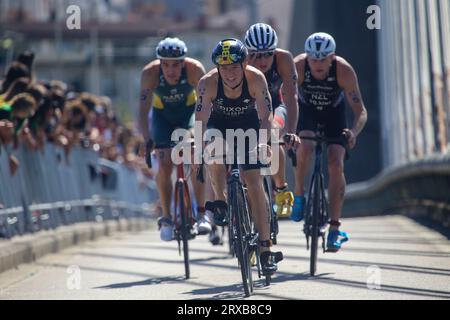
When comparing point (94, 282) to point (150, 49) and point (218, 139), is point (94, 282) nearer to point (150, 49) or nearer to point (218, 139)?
point (218, 139)

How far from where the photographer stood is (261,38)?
12.3 metres

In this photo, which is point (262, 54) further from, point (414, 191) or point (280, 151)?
point (414, 191)

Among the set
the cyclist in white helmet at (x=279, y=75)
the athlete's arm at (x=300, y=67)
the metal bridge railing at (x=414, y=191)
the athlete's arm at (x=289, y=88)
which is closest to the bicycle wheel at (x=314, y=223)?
the cyclist in white helmet at (x=279, y=75)

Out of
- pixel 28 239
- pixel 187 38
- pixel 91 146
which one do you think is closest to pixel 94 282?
pixel 28 239

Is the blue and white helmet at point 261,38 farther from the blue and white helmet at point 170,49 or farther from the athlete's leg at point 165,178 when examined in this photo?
the athlete's leg at point 165,178

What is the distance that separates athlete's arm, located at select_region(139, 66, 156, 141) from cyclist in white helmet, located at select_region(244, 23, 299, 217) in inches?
52.1

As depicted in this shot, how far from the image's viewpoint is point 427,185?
21391 millimetres

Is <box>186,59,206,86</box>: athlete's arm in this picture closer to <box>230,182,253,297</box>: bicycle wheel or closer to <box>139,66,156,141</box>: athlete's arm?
<box>139,66,156,141</box>: athlete's arm

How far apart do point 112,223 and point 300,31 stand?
3477 cm

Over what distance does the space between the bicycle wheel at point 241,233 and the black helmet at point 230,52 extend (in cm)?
97

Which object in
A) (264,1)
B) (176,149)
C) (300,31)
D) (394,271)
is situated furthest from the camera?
(264,1)

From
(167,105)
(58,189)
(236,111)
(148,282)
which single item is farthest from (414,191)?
(236,111)

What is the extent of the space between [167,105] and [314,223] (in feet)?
7.98

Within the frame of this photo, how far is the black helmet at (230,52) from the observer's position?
10.4 metres
